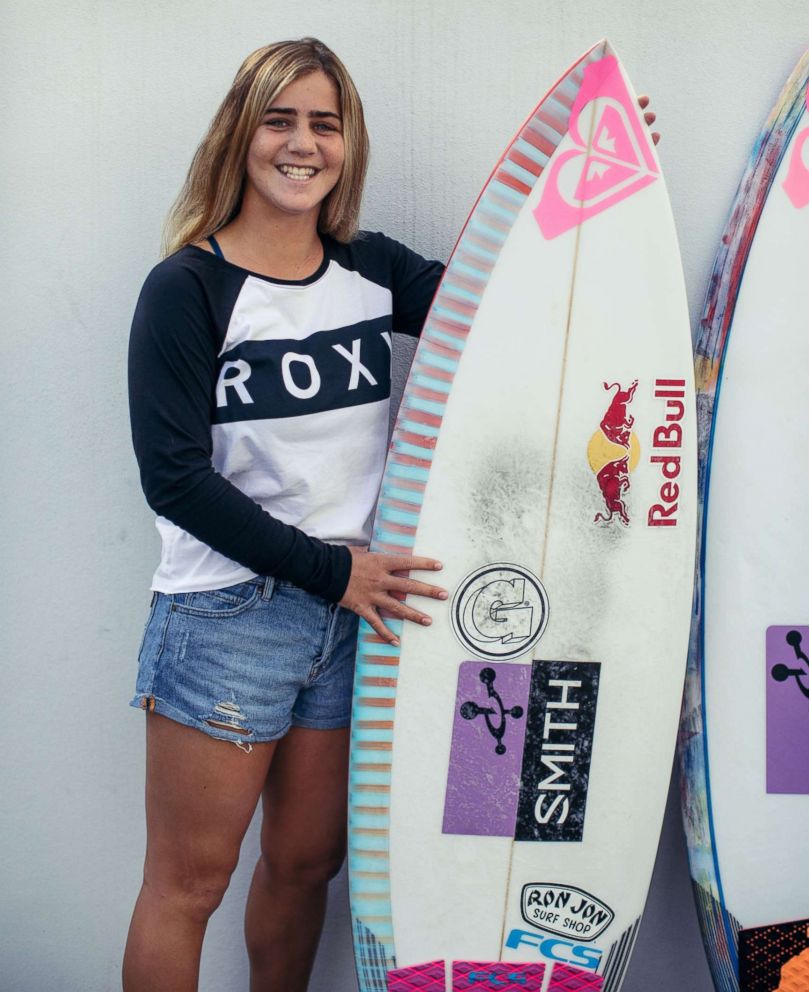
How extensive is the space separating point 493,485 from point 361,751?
0.46 meters

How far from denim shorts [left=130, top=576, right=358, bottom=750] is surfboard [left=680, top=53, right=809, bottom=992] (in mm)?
702

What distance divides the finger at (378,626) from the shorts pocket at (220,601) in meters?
0.16

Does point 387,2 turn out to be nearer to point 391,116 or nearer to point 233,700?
point 391,116

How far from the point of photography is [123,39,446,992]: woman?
1.27 metres

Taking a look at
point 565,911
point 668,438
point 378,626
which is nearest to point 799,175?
point 668,438

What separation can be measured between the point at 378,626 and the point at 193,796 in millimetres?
353

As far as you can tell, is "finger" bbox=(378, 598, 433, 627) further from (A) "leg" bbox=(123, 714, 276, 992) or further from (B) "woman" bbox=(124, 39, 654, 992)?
(A) "leg" bbox=(123, 714, 276, 992)

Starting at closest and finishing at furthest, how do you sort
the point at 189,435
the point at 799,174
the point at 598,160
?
1. the point at 189,435
2. the point at 598,160
3. the point at 799,174

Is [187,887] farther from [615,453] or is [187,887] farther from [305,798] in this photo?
[615,453]

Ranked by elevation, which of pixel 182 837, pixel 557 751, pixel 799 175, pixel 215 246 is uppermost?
pixel 799 175

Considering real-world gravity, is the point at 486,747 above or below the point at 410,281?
below

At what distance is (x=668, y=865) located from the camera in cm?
177

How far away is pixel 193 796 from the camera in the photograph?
1.33 metres

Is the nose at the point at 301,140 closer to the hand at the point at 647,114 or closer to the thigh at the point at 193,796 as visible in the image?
the hand at the point at 647,114
